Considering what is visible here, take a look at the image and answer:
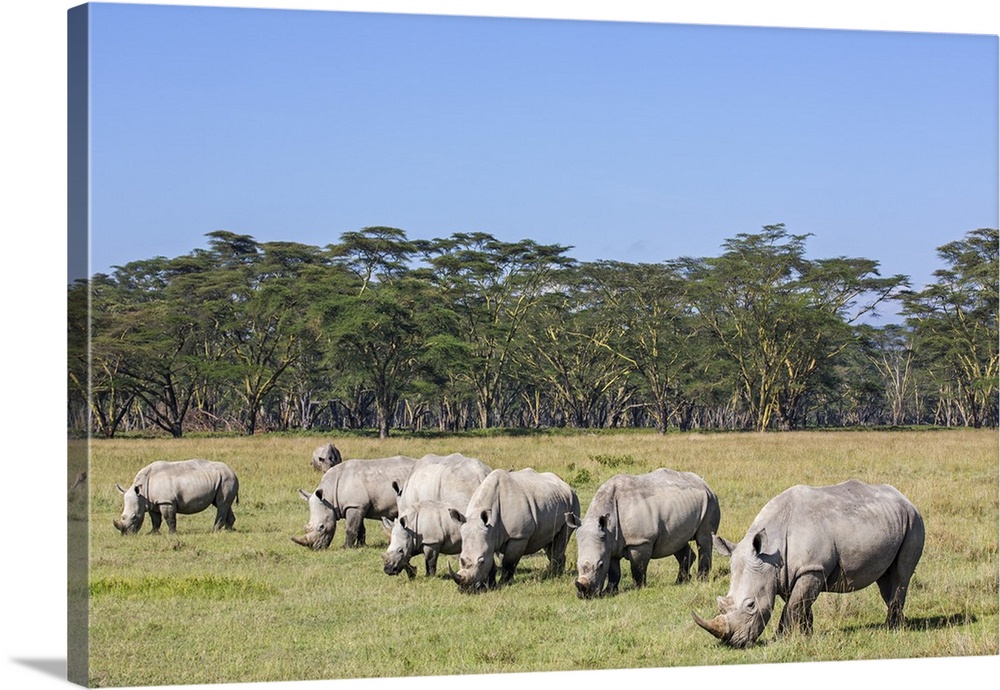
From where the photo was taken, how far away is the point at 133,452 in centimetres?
2141

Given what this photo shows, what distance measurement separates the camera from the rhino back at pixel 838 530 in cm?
1119

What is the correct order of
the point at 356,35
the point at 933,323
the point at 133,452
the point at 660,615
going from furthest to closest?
the point at 933,323
the point at 133,452
the point at 356,35
the point at 660,615

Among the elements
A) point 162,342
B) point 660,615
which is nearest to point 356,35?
point 660,615

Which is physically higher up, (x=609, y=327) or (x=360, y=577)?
(x=609, y=327)

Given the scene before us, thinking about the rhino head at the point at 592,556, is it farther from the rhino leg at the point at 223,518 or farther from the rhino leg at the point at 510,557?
the rhino leg at the point at 223,518

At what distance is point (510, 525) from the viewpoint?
556 inches

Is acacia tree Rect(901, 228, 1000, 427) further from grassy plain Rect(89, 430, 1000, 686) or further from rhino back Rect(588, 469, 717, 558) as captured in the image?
rhino back Rect(588, 469, 717, 558)

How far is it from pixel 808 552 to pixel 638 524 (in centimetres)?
258

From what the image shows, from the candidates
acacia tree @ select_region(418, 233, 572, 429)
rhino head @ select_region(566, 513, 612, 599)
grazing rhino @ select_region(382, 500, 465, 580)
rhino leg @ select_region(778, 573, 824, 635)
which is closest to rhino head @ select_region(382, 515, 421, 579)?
grazing rhino @ select_region(382, 500, 465, 580)

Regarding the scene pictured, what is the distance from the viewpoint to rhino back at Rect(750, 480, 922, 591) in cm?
1119

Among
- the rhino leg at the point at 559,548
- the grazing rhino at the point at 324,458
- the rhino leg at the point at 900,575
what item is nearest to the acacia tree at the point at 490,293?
the grazing rhino at the point at 324,458

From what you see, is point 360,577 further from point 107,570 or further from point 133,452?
point 133,452

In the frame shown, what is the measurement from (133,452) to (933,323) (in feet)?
41.6

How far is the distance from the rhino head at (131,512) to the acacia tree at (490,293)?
42.6ft
